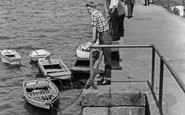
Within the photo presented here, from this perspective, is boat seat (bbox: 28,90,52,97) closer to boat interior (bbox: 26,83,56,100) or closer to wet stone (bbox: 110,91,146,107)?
boat interior (bbox: 26,83,56,100)

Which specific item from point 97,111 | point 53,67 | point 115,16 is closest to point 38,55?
point 53,67

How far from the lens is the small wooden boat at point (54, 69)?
27.8 m

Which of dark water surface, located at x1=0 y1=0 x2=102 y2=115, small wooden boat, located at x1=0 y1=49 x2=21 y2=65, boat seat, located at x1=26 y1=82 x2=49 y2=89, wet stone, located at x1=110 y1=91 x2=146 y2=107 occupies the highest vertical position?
wet stone, located at x1=110 y1=91 x2=146 y2=107

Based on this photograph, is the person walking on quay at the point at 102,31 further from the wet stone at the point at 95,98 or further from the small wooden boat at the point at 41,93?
the small wooden boat at the point at 41,93

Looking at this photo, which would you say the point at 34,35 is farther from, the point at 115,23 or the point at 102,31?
the point at 102,31

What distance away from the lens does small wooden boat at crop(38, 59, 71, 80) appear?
2778cm

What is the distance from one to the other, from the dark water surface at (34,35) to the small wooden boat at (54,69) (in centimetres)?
111

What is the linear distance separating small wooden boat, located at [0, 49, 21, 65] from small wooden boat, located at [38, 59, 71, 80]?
3.03 m

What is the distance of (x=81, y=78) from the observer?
28172 millimetres

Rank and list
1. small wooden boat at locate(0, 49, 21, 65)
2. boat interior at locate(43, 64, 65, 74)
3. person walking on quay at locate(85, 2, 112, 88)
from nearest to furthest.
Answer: person walking on quay at locate(85, 2, 112, 88), boat interior at locate(43, 64, 65, 74), small wooden boat at locate(0, 49, 21, 65)

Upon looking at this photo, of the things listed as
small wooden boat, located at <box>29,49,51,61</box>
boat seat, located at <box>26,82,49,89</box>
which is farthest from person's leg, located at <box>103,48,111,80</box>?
small wooden boat, located at <box>29,49,51,61</box>

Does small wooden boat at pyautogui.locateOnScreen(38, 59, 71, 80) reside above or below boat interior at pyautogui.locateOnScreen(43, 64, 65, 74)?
above

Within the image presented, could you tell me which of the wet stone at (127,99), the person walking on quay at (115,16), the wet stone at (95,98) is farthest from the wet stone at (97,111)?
the person walking on quay at (115,16)

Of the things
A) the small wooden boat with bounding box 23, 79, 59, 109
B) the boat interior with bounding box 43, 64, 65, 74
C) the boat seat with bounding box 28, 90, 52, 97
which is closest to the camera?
the small wooden boat with bounding box 23, 79, 59, 109
